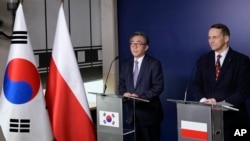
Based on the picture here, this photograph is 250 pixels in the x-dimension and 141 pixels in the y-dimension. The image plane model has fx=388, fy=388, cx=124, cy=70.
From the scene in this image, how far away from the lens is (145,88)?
132 inches

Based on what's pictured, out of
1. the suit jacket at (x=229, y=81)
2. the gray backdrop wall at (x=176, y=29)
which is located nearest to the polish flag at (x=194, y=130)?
the suit jacket at (x=229, y=81)

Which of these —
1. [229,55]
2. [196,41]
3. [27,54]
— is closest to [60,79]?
[27,54]

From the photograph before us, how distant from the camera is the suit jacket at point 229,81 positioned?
2.98m

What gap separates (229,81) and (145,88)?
0.72 meters

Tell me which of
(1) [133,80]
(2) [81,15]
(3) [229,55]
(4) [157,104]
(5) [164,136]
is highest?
(2) [81,15]

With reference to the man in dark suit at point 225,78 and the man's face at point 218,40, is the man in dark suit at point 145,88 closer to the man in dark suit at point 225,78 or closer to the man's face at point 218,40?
the man in dark suit at point 225,78

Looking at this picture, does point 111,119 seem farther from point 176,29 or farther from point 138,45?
point 176,29

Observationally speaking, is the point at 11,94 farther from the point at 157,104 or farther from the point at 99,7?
the point at 99,7

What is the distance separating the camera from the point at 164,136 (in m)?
4.53

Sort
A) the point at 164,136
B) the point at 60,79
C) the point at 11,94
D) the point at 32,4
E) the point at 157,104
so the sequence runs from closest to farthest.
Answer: the point at 11,94 < the point at 60,79 < the point at 157,104 < the point at 32,4 < the point at 164,136

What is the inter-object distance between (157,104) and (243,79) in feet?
2.60

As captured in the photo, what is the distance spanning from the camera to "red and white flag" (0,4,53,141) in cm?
294

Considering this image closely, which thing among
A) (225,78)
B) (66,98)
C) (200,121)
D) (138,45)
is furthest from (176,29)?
(200,121)

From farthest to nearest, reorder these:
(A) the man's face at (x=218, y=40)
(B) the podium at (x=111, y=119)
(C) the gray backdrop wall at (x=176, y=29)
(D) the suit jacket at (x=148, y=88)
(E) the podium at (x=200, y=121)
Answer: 1. (C) the gray backdrop wall at (x=176, y=29)
2. (D) the suit jacket at (x=148, y=88)
3. (A) the man's face at (x=218, y=40)
4. (B) the podium at (x=111, y=119)
5. (E) the podium at (x=200, y=121)
